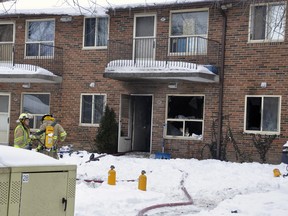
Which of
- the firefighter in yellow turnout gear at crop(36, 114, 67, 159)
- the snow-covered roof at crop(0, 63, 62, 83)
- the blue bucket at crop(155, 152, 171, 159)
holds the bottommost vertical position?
the blue bucket at crop(155, 152, 171, 159)

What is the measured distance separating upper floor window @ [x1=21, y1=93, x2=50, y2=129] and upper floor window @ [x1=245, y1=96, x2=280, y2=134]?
832 cm

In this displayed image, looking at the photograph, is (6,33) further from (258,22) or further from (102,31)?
(258,22)

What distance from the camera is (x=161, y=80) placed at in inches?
703

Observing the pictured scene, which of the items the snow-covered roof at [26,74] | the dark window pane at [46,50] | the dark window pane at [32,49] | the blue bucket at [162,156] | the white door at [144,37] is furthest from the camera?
the dark window pane at [32,49]

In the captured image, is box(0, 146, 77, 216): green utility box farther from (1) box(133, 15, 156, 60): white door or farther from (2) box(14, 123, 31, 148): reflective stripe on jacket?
(1) box(133, 15, 156, 60): white door

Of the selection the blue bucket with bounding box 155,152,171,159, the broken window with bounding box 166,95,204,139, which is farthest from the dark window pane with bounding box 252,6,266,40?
the blue bucket with bounding box 155,152,171,159

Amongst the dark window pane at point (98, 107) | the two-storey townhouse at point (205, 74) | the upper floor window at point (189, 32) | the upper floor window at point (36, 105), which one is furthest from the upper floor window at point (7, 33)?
the upper floor window at point (189, 32)

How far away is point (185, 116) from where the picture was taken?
18.0 metres

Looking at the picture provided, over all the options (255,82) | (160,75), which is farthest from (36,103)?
(255,82)

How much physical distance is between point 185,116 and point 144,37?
3.43 meters

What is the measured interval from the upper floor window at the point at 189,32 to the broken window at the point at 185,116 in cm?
177

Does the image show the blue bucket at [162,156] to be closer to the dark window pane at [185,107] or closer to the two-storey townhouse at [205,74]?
the two-storey townhouse at [205,74]

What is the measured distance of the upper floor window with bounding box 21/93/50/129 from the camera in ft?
66.0

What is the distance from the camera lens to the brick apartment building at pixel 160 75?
54.5ft
